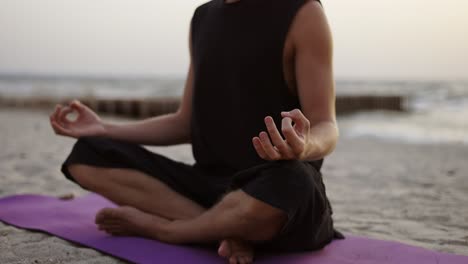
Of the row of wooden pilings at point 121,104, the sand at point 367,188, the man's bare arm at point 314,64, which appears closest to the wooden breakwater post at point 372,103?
the row of wooden pilings at point 121,104

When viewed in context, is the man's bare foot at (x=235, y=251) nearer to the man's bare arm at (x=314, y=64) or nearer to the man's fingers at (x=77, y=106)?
the man's bare arm at (x=314, y=64)

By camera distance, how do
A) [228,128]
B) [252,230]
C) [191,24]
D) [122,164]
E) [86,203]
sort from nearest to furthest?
1. [252,230]
2. [228,128]
3. [122,164]
4. [191,24]
5. [86,203]

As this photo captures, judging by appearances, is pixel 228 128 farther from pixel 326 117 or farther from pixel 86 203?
pixel 86 203

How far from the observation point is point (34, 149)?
5.64 meters

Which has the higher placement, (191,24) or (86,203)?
(191,24)

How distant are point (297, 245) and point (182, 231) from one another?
0.48 m

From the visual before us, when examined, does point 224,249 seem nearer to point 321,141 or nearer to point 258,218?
point 258,218

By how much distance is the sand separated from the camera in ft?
7.66

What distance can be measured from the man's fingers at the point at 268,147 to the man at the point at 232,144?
170 mm

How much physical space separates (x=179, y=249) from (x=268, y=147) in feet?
→ 2.79

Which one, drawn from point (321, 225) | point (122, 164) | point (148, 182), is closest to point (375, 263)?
point (321, 225)

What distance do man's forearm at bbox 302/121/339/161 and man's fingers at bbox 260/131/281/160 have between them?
14cm

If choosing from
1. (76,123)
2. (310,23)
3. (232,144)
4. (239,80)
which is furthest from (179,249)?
(310,23)

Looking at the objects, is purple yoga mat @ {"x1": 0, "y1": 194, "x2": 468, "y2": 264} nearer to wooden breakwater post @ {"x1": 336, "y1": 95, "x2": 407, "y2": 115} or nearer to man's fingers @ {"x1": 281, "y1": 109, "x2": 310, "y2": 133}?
man's fingers @ {"x1": 281, "y1": 109, "x2": 310, "y2": 133}
